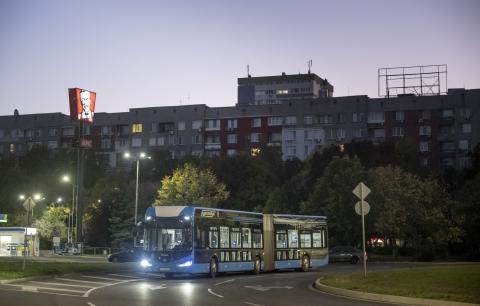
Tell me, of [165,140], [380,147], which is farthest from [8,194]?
[380,147]

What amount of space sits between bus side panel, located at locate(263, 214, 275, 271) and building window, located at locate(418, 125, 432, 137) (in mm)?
73330

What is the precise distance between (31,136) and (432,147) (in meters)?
76.7

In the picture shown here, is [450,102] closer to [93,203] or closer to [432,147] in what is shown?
[432,147]

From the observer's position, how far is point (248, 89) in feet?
524

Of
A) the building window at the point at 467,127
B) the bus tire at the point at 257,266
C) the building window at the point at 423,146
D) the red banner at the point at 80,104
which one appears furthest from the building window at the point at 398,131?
the bus tire at the point at 257,266

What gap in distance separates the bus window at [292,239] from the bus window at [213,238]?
7.22 m

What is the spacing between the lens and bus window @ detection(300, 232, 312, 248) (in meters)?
40.7

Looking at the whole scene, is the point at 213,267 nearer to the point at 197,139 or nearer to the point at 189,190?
the point at 189,190

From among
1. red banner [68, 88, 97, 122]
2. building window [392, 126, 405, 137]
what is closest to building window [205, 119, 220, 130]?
building window [392, 126, 405, 137]

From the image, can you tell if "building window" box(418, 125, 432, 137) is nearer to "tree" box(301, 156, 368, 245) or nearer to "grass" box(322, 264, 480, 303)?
"tree" box(301, 156, 368, 245)

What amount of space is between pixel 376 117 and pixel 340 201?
155 feet

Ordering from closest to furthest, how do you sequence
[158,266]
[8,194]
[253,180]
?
[158,266]
[253,180]
[8,194]

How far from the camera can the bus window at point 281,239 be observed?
127 ft

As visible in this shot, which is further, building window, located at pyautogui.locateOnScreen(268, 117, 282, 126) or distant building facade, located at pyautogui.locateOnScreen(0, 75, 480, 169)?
building window, located at pyautogui.locateOnScreen(268, 117, 282, 126)
